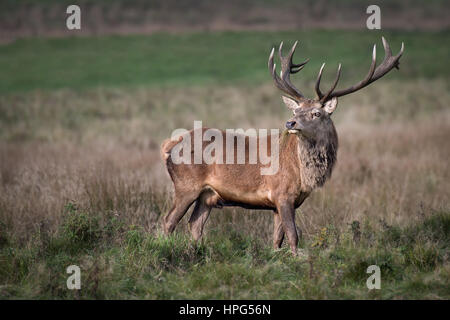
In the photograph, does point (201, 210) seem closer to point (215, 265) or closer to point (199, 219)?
point (199, 219)

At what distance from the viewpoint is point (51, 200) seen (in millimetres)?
8156

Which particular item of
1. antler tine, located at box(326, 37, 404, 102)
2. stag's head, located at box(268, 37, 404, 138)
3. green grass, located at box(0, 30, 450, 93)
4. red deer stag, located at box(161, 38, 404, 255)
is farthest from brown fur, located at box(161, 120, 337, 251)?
green grass, located at box(0, 30, 450, 93)

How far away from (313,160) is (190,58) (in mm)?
28713

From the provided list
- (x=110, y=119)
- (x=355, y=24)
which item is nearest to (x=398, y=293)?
(x=110, y=119)

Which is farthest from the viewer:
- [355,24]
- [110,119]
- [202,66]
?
[355,24]

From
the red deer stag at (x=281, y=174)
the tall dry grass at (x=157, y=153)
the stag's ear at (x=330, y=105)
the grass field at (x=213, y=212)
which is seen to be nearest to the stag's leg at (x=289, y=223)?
the red deer stag at (x=281, y=174)

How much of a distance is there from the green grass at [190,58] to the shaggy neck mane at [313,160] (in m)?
21.3

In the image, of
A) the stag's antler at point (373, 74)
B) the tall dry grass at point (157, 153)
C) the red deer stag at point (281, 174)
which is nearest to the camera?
the red deer stag at point (281, 174)

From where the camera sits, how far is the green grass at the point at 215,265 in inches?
215

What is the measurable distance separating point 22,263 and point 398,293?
3.56 metres

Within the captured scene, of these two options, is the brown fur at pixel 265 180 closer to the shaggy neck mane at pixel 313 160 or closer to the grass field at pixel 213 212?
the shaggy neck mane at pixel 313 160

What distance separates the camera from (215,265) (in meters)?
5.90

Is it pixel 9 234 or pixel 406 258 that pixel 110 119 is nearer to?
pixel 9 234

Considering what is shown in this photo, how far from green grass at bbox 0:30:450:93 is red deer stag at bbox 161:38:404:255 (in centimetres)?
2118
